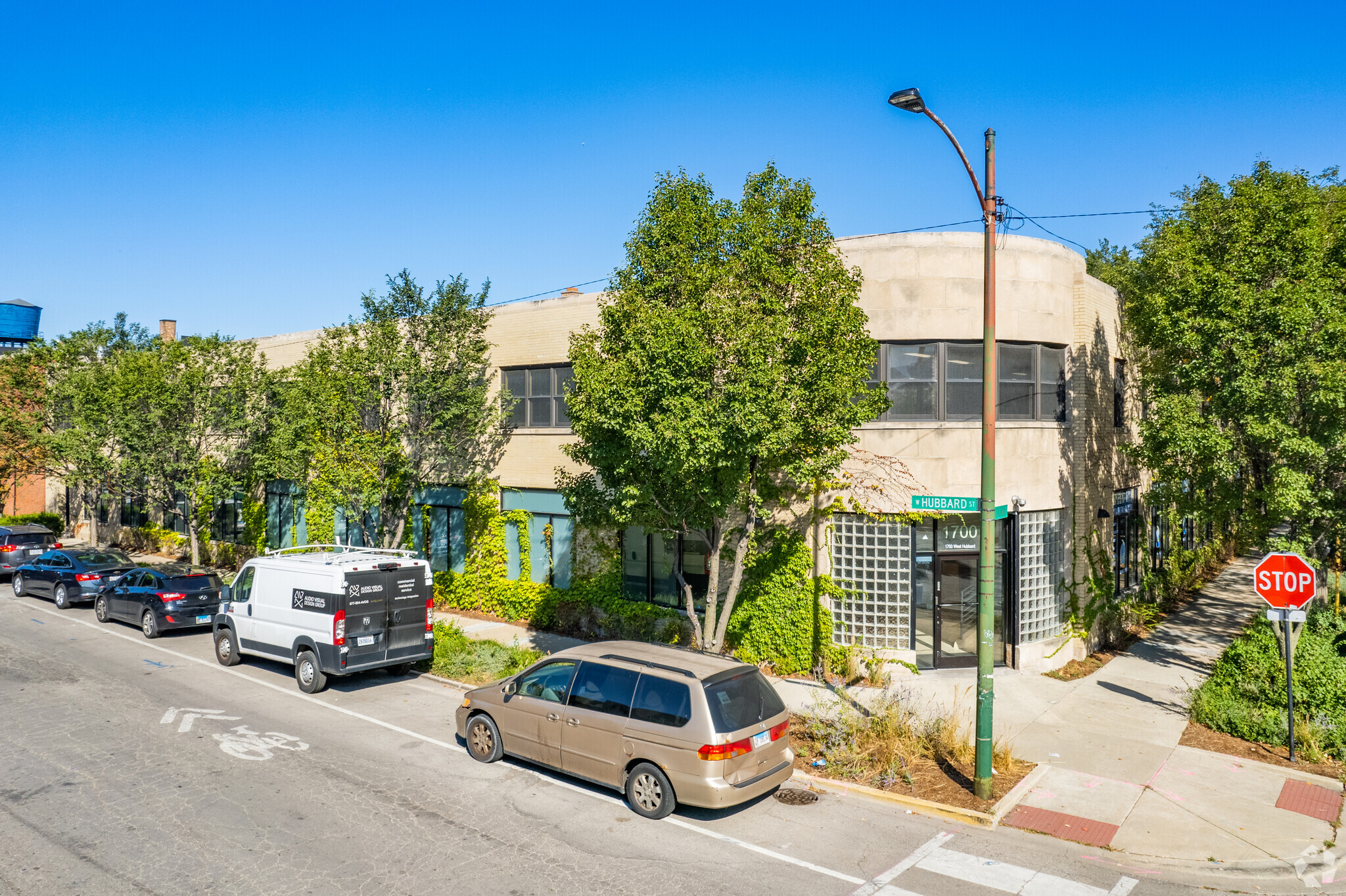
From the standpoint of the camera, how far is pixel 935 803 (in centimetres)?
984

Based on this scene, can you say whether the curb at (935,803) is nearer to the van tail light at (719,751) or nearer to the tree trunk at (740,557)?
the van tail light at (719,751)

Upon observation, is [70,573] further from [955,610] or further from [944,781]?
[944,781]

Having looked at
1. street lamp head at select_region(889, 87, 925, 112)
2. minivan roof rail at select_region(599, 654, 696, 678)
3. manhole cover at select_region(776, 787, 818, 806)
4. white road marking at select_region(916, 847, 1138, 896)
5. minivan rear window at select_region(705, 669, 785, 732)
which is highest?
street lamp head at select_region(889, 87, 925, 112)

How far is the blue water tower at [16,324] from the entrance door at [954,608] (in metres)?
74.7

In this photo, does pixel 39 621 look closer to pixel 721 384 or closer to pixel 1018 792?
pixel 721 384

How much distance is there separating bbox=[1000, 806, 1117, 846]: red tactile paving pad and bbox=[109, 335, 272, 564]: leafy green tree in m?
21.4

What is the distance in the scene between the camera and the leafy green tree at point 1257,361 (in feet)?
42.4

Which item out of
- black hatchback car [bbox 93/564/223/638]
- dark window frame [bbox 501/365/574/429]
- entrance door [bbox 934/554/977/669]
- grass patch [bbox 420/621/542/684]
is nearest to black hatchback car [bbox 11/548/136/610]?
black hatchback car [bbox 93/564/223/638]

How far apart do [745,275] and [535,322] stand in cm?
882

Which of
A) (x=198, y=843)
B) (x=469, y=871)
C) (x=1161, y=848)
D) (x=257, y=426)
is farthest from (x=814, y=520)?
(x=257, y=426)

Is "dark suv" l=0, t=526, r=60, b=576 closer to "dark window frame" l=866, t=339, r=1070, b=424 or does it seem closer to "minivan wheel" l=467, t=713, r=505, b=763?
"minivan wheel" l=467, t=713, r=505, b=763

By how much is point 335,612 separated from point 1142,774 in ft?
39.4

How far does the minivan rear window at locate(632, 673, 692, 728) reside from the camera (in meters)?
9.22

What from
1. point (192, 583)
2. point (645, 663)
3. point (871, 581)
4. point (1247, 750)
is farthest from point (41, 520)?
point (1247, 750)
